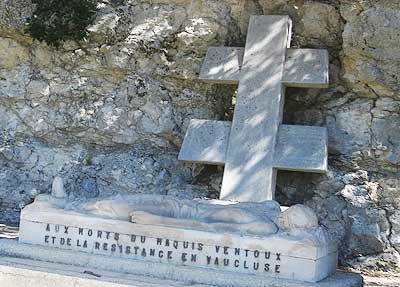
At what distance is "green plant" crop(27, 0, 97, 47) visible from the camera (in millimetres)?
7633

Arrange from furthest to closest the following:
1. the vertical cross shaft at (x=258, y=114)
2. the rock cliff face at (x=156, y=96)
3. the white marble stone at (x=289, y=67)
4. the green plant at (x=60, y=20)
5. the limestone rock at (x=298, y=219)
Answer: the green plant at (x=60, y=20)
the rock cliff face at (x=156, y=96)
the white marble stone at (x=289, y=67)
the vertical cross shaft at (x=258, y=114)
the limestone rock at (x=298, y=219)

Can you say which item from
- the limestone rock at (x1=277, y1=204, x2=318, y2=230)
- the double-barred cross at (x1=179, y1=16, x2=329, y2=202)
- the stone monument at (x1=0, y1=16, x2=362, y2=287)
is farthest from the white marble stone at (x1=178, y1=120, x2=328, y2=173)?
the limestone rock at (x1=277, y1=204, x2=318, y2=230)

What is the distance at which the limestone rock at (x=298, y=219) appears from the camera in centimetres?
397

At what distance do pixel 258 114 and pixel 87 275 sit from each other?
133 inches

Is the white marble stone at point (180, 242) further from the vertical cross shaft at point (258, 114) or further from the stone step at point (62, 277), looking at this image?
the vertical cross shaft at point (258, 114)

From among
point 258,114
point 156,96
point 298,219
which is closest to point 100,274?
point 298,219

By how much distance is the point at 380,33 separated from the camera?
6961 mm

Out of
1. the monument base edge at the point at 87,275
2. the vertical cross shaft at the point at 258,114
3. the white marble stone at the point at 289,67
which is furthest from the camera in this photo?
the white marble stone at the point at 289,67

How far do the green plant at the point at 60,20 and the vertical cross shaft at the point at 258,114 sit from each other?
209 centimetres

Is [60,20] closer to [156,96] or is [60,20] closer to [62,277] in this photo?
[156,96]

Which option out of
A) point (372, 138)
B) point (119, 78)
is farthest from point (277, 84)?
point (119, 78)

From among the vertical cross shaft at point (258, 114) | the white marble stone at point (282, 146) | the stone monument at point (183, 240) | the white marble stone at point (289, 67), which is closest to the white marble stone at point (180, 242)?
the stone monument at point (183, 240)

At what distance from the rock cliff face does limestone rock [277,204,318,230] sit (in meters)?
2.86

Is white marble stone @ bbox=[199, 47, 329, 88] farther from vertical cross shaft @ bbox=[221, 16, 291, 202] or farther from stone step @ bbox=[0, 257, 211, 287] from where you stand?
stone step @ bbox=[0, 257, 211, 287]
